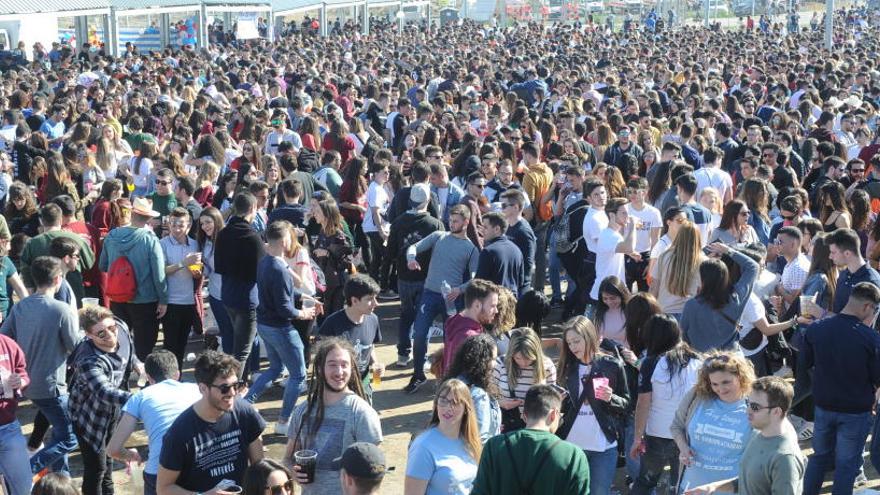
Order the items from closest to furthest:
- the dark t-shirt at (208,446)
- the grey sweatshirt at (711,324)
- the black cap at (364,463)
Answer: the black cap at (364,463)
the dark t-shirt at (208,446)
the grey sweatshirt at (711,324)

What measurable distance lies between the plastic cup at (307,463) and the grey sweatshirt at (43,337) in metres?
2.56

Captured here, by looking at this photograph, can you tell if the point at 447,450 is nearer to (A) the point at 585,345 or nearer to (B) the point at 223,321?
(A) the point at 585,345

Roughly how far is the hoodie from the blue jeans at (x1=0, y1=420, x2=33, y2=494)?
238 centimetres

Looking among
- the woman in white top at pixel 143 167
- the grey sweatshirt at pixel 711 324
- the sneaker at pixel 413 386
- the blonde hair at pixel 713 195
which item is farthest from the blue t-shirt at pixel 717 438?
the woman in white top at pixel 143 167

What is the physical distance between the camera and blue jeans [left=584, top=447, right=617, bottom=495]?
250 inches

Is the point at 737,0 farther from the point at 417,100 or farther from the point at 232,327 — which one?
the point at 232,327

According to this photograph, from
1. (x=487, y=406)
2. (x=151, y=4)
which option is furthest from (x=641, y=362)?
(x=151, y=4)

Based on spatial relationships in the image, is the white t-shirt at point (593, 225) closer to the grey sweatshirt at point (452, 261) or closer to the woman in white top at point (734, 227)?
the woman in white top at point (734, 227)

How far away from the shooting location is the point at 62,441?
727cm

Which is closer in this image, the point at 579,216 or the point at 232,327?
the point at 232,327

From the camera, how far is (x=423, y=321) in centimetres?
935

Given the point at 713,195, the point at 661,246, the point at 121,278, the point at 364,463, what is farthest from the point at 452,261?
the point at 364,463

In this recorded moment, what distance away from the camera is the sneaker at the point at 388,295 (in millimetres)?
12195

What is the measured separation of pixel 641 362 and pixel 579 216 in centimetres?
424
